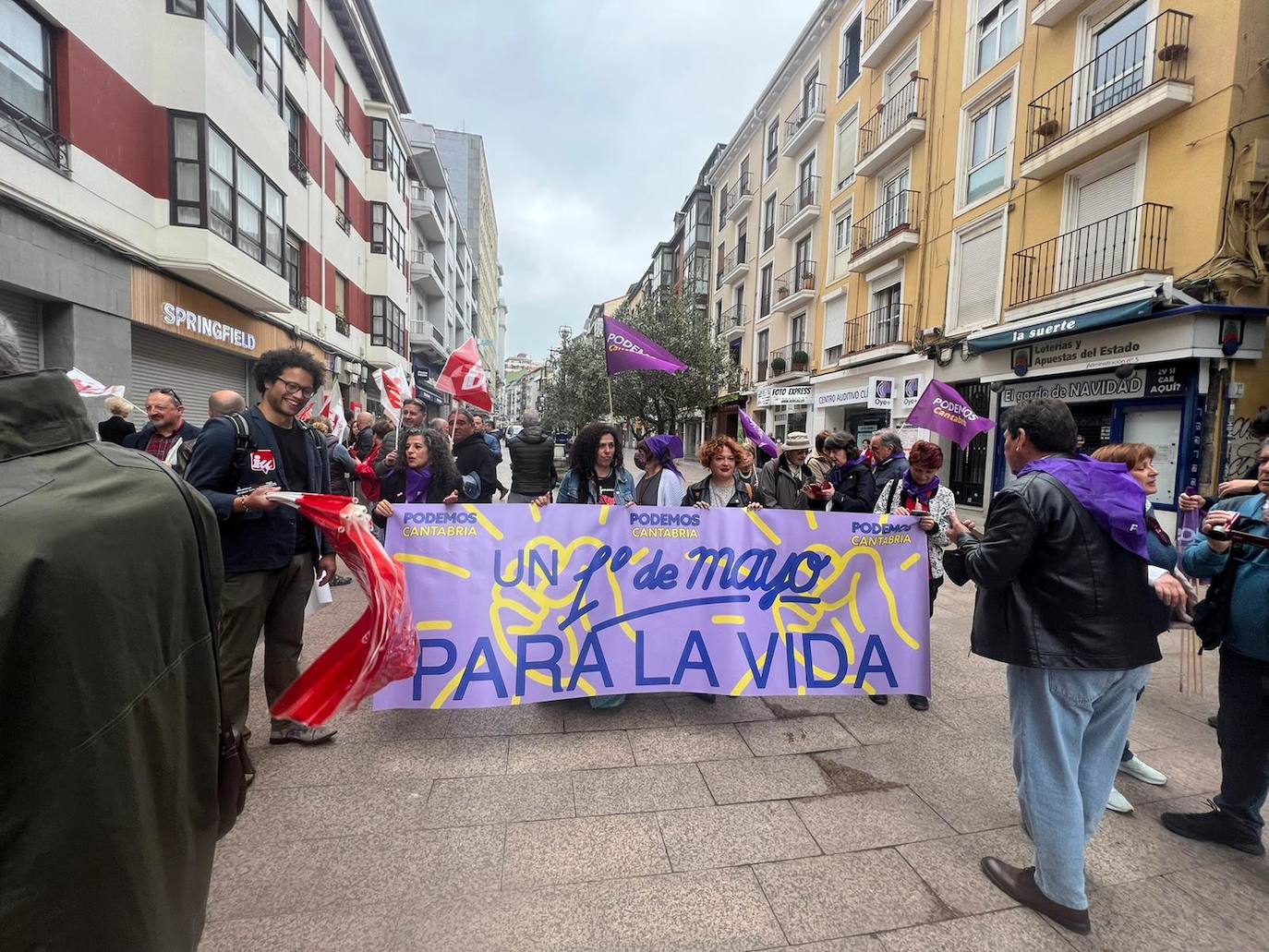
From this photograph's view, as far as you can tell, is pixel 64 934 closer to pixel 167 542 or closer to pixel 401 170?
pixel 167 542

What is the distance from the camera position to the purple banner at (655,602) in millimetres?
3307

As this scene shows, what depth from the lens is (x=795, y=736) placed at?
3.48 m

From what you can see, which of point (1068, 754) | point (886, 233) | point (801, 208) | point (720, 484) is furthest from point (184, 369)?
point (801, 208)

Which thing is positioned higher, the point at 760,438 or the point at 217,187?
the point at 217,187

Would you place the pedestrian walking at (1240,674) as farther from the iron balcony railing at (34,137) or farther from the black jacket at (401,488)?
the iron balcony railing at (34,137)

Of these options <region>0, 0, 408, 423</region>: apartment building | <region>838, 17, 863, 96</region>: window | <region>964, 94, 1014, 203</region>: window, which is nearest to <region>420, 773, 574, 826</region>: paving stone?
<region>0, 0, 408, 423</region>: apartment building

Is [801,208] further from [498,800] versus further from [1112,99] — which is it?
[498,800]

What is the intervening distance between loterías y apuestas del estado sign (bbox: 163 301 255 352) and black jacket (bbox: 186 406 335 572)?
32.7ft

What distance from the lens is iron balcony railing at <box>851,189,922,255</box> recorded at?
54.5 feet

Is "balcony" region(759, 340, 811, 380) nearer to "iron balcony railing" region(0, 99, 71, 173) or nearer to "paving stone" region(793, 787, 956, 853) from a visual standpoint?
"iron balcony railing" region(0, 99, 71, 173)

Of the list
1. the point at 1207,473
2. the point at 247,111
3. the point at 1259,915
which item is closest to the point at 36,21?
the point at 247,111

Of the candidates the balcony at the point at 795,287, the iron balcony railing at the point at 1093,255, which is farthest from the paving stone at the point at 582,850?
the balcony at the point at 795,287

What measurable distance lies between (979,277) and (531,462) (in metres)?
13.0

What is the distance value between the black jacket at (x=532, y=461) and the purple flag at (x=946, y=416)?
4005mm
